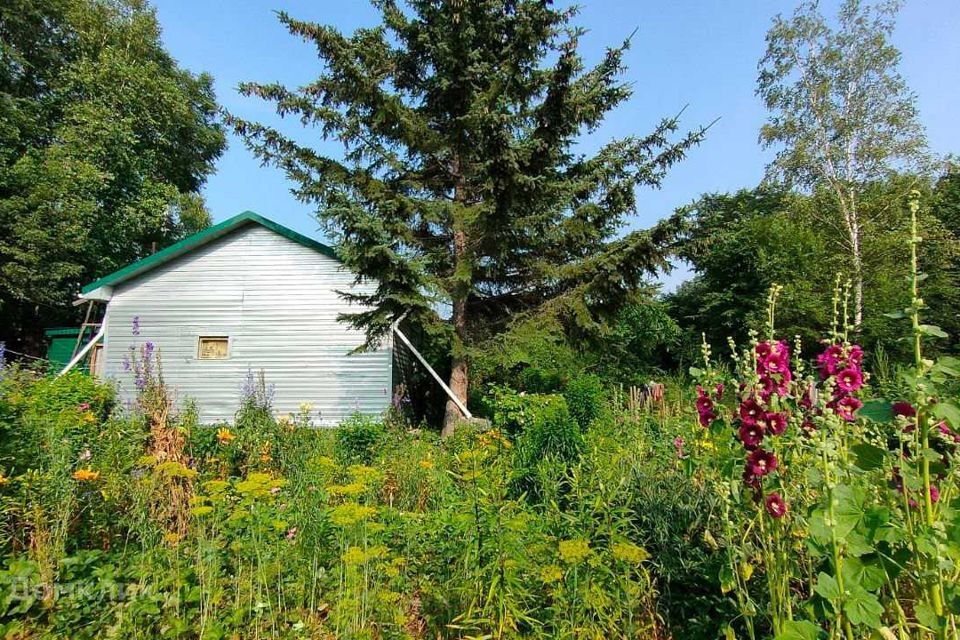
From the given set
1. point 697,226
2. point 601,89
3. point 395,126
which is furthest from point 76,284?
point 697,226

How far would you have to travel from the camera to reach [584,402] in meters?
6.45

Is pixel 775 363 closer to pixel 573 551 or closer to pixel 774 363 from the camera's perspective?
pixel 774 363

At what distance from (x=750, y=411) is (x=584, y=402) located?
514 cm

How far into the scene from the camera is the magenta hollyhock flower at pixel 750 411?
1.40 metres

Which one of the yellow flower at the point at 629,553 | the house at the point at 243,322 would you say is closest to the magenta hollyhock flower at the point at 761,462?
the yellow flower at the point at 629,553

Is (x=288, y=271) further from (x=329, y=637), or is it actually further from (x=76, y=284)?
(x=76, y=284)

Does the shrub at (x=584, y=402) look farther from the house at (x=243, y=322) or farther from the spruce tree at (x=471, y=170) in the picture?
the house at (x=243, y=322)

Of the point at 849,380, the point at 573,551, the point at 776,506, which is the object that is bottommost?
the point at 573,551

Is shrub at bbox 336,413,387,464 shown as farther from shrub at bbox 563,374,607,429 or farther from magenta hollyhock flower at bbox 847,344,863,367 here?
magenta hollyhock flower at bbox 847,344,863,367

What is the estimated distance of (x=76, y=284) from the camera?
17000 mm

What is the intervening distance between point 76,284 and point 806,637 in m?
22.3

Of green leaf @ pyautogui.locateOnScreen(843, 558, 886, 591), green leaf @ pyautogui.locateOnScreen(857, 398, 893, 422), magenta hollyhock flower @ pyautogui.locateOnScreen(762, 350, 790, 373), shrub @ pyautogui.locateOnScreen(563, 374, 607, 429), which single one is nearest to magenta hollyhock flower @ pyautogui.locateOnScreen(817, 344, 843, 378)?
magenta hollyhock flower @ pyautogui.locateOnScreen(762, 350, 790, 373)

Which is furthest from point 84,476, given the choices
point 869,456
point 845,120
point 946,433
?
point 845,120

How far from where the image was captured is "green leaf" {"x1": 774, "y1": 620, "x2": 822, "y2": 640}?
1122 millimetres
